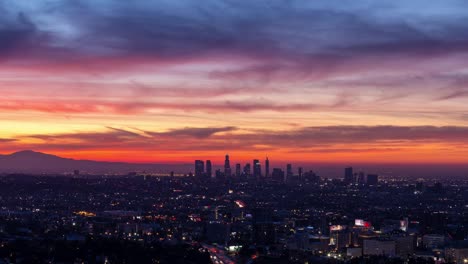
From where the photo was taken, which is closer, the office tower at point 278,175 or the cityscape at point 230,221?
the cityscape at point 230,221

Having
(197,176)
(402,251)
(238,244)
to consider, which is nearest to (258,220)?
(238,244)

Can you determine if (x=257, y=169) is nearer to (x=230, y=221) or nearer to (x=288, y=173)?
(x=288, y=173)

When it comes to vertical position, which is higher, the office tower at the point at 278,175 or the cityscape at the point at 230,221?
the office tower at the point at 278,175

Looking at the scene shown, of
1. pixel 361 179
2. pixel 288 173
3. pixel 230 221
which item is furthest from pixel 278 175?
pixel 230 221

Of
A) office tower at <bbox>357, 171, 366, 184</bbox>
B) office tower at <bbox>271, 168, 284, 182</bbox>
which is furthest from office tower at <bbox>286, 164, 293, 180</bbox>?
office tower at <bbox>357, 171, 366, 184</bbox>

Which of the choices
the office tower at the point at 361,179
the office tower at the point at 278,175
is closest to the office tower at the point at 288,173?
the office tower at the point at 278,175

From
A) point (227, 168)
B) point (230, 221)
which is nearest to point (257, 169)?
Answer: point (227, 168)

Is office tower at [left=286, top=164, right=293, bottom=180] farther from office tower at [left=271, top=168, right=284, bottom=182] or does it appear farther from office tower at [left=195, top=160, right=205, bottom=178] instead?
office tower at [left=195, top=160, right=205, bottom=178]

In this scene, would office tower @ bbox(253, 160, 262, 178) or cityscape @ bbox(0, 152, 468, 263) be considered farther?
office tower @ bbox(253, 160, 262, 178)

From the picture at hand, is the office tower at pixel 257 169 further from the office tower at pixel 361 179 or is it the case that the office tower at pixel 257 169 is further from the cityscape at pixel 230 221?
the office tower at pixel 361 179

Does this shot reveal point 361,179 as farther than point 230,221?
Yes

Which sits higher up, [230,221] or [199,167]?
[199,167]
